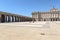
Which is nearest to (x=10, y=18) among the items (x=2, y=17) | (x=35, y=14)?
(x=2, y=17)

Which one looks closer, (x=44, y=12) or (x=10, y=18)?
(x=10, y=18)

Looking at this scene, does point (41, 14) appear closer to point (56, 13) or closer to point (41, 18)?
point (41, 18)

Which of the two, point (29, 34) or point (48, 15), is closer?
point (29, 34)

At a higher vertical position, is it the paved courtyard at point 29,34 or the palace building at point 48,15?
the palace building at point 48,15

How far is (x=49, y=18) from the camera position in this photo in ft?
433

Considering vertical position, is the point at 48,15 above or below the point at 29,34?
above

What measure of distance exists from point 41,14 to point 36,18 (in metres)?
7.35

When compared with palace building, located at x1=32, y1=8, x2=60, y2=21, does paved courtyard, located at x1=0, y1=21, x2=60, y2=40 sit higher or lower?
lower

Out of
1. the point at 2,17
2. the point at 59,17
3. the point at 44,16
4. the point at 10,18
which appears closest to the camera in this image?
the point at 2,17

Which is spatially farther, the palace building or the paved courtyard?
the palace building

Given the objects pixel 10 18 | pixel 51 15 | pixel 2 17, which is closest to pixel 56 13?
pixel 51 15

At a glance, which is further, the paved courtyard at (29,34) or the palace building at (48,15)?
the palace building at (48,15)

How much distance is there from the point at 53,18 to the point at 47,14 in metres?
7.76

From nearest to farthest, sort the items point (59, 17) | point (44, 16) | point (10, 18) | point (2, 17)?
point (2, 17), point (10, 18), point (59, 17), point (44, 16)
